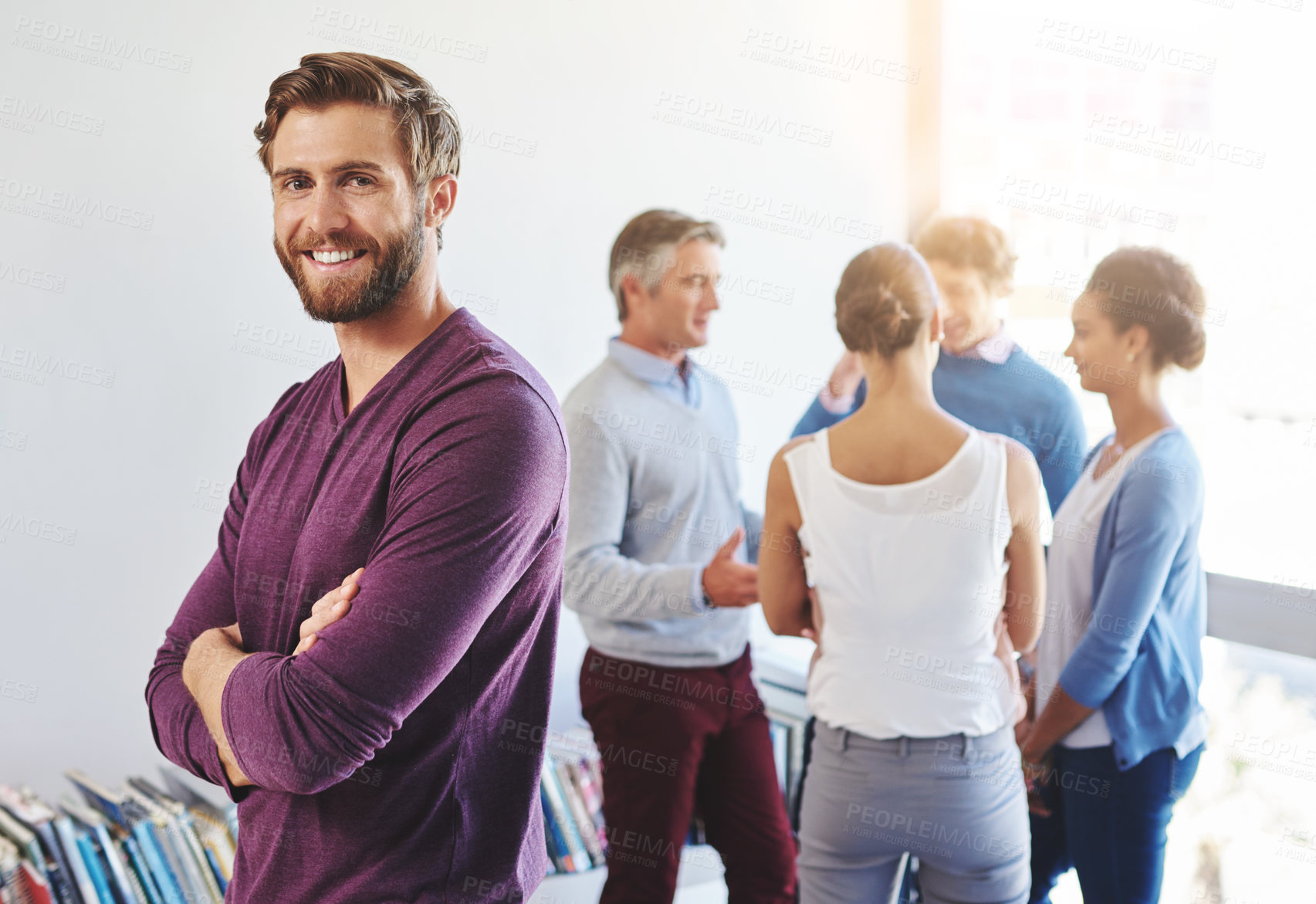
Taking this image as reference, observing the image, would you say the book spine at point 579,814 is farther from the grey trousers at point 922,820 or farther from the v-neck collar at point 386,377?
the v-neck collar at point 386,377

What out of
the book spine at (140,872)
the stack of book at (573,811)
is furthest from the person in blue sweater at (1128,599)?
the book spine at (140,872)

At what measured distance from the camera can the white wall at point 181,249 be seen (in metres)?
2.17

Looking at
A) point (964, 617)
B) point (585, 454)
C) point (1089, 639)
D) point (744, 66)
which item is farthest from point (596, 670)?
point (744, 66)

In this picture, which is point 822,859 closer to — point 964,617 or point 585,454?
point 964,617

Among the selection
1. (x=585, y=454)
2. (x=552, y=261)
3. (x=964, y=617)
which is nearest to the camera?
(x=964, y=617)

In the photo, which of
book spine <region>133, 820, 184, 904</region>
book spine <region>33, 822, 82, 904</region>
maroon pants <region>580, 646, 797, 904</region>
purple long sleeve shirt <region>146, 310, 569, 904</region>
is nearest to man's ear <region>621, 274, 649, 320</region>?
maroon pants <region>580, 646, 797, 904</region>

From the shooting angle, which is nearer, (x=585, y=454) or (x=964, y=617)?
(x=964, y=617)

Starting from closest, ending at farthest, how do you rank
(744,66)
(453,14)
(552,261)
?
(453,14), (552,261), (744,66)

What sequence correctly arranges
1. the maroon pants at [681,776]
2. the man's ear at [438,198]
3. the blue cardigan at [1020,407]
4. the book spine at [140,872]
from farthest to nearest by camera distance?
the maroon pants at [681,776] < the blue cardigan at [1020,407] < the book spine at [140,872] < the man's ear at [438,198]

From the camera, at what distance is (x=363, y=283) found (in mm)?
1206

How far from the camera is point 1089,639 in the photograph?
2.02m

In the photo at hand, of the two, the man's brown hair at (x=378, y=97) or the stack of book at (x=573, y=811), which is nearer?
the man's brown hair at (x=378, y=97)

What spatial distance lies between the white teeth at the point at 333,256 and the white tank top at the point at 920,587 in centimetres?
109

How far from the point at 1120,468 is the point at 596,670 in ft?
4.17
